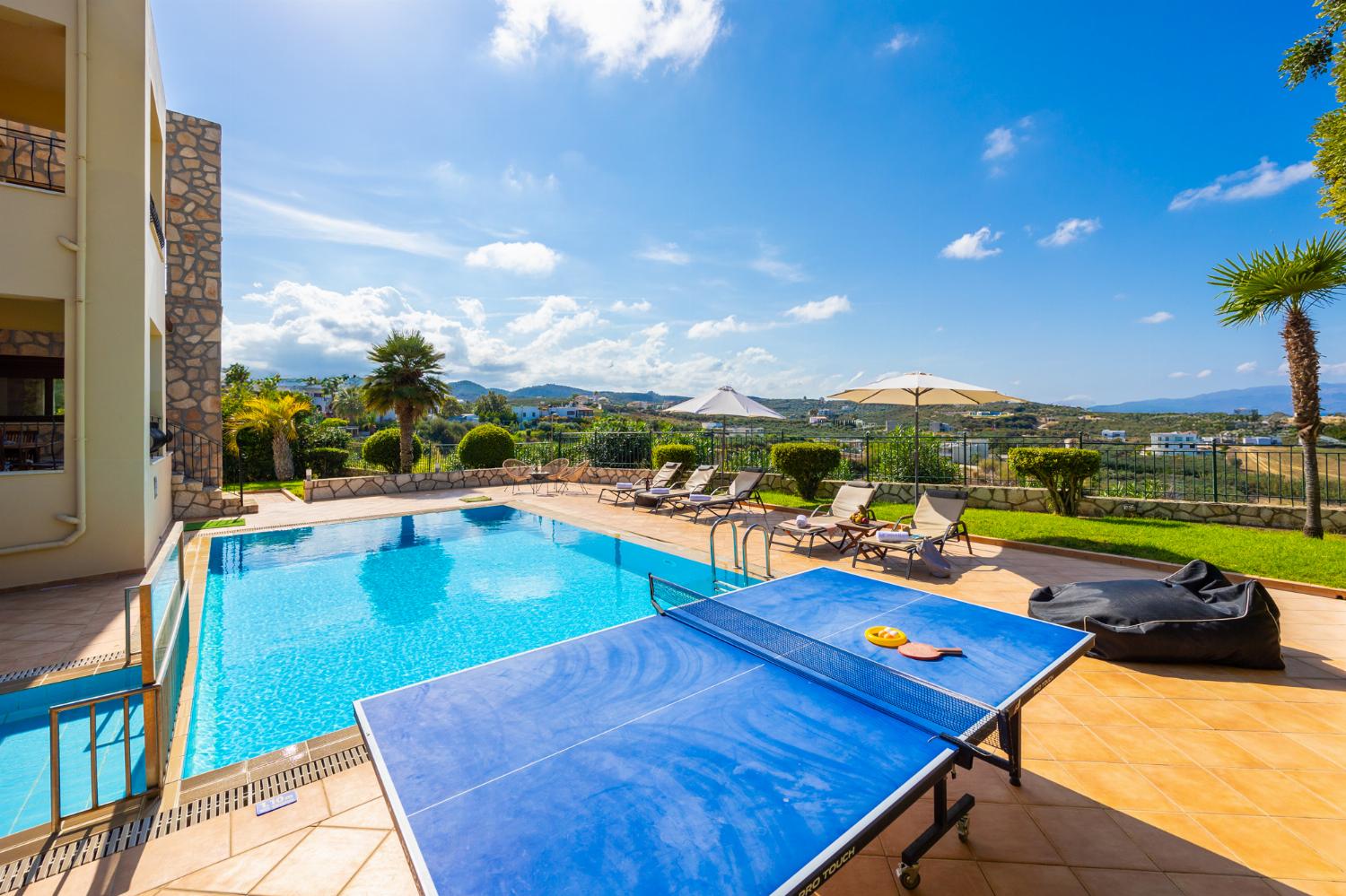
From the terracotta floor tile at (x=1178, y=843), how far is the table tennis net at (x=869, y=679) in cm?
81

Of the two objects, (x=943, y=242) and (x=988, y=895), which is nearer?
(x=988, y=895)

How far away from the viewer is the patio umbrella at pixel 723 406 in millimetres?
12859

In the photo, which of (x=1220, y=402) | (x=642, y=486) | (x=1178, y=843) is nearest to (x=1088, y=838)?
(x=1178, y=843)

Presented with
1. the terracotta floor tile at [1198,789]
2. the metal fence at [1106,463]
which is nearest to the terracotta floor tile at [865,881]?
the terracotta floor tile at [1198,789]

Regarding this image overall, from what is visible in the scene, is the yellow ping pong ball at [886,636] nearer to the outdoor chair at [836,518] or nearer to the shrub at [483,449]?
the outdoor chair at [836,518]

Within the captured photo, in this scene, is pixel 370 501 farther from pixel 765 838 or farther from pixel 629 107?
pixel 765 838

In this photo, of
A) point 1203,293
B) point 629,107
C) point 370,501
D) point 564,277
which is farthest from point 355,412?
point 1203,293

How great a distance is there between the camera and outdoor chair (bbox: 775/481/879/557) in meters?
9.00

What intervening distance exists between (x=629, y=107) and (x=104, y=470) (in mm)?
12755

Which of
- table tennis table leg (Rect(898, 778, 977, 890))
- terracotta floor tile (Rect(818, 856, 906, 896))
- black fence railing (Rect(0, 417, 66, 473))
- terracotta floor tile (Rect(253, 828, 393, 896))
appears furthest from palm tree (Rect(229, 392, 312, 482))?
table tennis table leg (Rect(898, 778, 977, 890))

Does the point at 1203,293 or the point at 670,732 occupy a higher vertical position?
the point at 1203,293

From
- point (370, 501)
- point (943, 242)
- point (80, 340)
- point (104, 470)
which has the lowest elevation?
point (370, 501)

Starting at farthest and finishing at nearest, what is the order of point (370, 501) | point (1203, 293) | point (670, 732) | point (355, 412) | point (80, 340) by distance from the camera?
point (355, 412) < point (370, 501) < point (1203, 293) < point (80, 340) < point (670, 732)

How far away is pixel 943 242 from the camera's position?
17516mm
